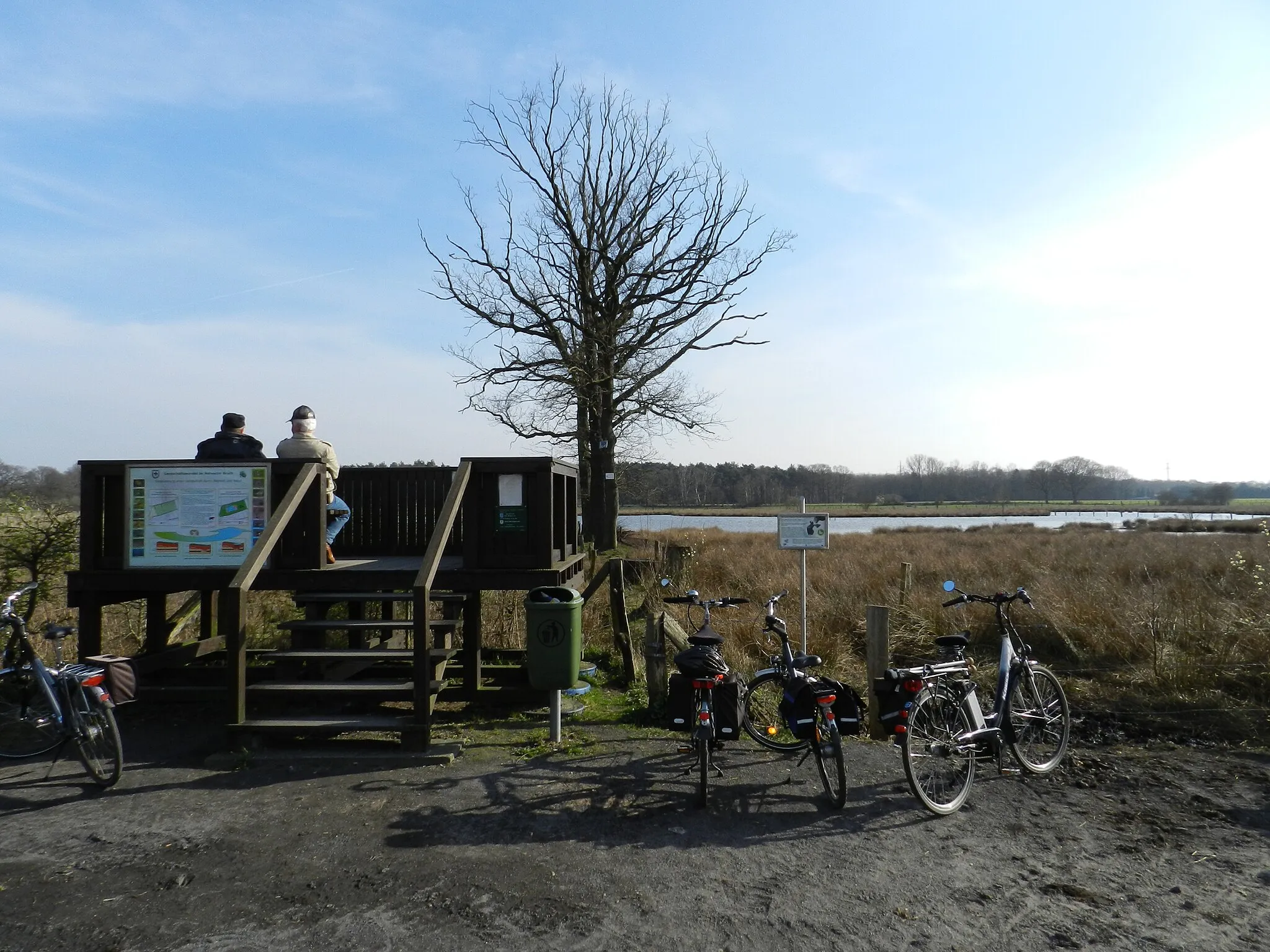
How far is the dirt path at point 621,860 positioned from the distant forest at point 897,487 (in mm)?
20495

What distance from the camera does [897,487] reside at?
78.2m

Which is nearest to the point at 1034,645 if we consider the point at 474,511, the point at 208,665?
the point at 474,511

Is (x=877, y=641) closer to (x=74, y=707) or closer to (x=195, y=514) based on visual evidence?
(x=74, y=707)

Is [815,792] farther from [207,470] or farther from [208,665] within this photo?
[208,665]

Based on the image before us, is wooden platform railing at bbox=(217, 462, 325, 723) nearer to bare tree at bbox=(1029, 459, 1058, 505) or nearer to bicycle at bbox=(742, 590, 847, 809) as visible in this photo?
bicycle at bbox=(742, 590, 847, 809)

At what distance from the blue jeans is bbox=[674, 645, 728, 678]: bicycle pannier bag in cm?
433

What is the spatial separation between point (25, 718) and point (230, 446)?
9.80 feet

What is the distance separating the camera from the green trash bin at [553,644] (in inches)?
265

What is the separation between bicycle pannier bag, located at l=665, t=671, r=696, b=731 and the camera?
229 inches

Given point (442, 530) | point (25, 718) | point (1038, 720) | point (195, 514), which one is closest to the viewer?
point (25, 718)

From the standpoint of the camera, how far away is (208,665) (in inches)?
361

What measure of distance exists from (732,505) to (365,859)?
51857 millimetres

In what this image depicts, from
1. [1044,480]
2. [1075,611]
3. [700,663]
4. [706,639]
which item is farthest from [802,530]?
[1044,480]

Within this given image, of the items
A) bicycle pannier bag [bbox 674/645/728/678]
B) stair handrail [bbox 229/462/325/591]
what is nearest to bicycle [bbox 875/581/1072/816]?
bicycle pannier bag [bbox 674/645/728/678]
